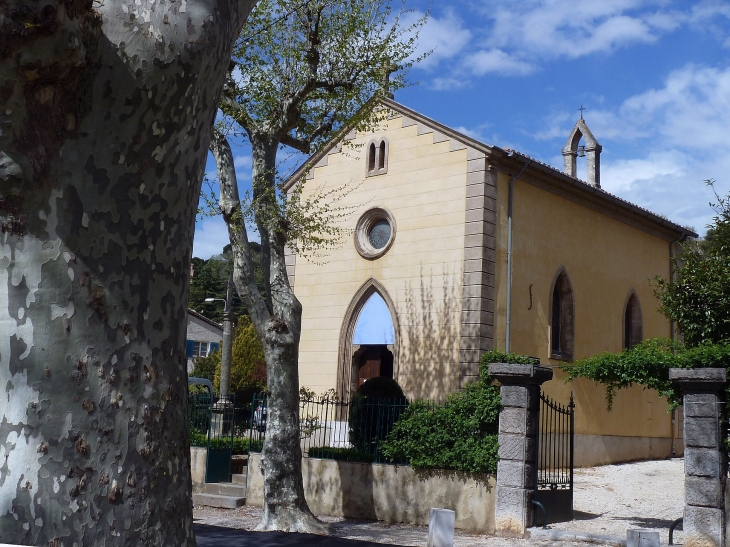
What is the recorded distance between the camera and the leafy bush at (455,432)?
12.0 m

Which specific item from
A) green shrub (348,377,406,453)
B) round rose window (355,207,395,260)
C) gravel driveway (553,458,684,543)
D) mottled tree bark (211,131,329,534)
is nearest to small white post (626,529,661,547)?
gravel driveway (553,458,684,543)

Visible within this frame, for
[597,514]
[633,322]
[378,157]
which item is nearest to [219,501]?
[597,514]

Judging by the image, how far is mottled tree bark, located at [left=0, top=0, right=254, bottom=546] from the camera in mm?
2594

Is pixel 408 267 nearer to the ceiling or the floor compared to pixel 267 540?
nearer to the ceiling

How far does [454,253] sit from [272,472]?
300 inches

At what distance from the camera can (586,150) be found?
92.7ft

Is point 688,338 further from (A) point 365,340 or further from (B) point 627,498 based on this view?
(A) point 365,340

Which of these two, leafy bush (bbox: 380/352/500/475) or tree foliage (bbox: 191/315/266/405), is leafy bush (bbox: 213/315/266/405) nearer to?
tree foliage (bbox: 191/315/266/405)

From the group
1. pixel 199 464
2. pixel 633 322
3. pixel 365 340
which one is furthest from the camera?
pixel 633 322

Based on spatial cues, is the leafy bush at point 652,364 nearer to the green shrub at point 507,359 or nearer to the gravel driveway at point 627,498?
the green shrub at point 507,359

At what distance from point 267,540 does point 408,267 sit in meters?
15.4

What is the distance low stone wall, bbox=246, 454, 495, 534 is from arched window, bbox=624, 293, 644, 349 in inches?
470

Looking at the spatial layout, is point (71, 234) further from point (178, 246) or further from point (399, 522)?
point (399, 522)

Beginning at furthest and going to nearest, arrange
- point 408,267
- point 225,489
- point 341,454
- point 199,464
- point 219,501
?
1. point 408,267
2. point 199,464
3. point 225,489
4. point 219,501
5. point 341,454
